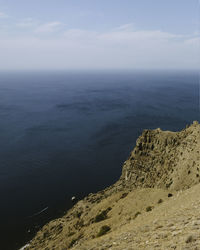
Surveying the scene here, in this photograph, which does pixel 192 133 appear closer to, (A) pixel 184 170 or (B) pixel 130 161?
(A) pixel 184 170

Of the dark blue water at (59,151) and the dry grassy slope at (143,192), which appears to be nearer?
the dry grassy slope at (143,192)

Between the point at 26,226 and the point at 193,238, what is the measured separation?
54.6 meters

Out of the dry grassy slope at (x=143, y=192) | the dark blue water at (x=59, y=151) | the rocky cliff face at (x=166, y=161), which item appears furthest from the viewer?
the dark blue water at (x=59, y=151)

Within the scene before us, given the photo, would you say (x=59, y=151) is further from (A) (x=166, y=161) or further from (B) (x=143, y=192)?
(A) (x=166, y=161)

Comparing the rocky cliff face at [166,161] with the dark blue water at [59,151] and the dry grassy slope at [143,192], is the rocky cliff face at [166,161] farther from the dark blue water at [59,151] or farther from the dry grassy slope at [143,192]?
the dark blue water at [59,151]

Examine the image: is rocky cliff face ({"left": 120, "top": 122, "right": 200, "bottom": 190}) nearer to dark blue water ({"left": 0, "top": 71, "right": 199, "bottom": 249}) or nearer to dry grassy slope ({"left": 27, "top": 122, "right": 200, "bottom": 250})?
dry grassy slope ({"left": 27, "top": 122, "right": 200, "bottom": 250})

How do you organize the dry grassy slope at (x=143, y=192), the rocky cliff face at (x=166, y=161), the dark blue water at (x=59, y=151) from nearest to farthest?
the dry grassy slope at (x=143, y=192)
the rocky cliff face at (x=166, y=161)
the dark blue water at (x=59, y=151)

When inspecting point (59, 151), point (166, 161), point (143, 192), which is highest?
point (166, 161)

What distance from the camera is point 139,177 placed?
1913 inches

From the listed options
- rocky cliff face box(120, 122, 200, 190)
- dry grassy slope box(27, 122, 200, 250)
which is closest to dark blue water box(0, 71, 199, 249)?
dry grassy slope box(27, 122, 200, 250)

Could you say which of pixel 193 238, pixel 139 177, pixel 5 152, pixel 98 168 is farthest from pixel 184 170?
pixel 5 152

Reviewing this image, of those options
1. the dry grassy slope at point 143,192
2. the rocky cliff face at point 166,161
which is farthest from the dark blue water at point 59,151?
the rocky cliff face at point 166,161

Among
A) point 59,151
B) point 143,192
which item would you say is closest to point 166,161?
point 143,192

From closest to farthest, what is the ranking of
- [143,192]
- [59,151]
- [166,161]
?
[143,192] < [166,161] < [59,151]
